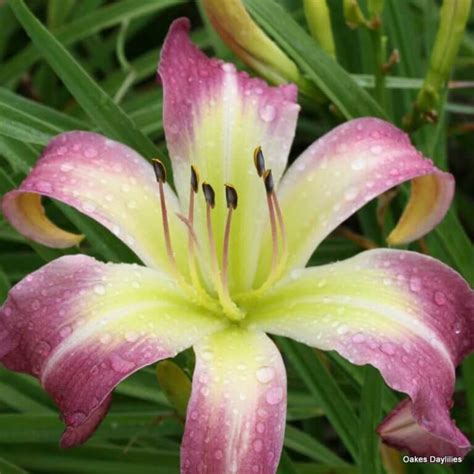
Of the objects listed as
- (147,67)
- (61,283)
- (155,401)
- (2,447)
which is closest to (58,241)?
(61,283)

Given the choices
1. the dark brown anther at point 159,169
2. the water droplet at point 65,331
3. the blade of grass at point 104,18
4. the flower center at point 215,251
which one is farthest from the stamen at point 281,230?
the blade of grass at point 104,18

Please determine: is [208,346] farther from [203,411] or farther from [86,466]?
[86,466]

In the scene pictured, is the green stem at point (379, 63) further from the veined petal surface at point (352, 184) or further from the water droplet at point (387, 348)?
the water droplet at point (387, 348)

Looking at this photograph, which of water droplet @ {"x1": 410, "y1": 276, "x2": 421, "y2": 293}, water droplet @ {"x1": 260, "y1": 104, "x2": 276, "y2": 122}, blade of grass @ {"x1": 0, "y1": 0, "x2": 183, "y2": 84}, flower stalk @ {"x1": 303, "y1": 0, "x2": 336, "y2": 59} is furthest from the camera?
blade of grass @ {"x1": 0, "y1": 0, "x2": 183, "y2": 84}

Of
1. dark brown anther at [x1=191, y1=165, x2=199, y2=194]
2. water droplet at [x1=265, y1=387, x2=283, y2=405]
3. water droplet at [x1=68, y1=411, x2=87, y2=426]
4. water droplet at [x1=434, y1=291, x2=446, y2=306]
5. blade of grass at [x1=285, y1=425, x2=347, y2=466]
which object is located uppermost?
dark brown anther at [x1=191, y1=165, x2=199, y2=194]

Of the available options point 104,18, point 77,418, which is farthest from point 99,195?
point 104,18

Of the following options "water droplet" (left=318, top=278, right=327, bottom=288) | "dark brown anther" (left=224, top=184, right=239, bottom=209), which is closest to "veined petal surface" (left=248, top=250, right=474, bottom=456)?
"water droplet" (left=318, top=278, right=327, bottom=288)

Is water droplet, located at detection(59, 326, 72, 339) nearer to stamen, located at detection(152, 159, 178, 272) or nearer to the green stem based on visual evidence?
stamen, located at detection(152, 159, 178, 272)
